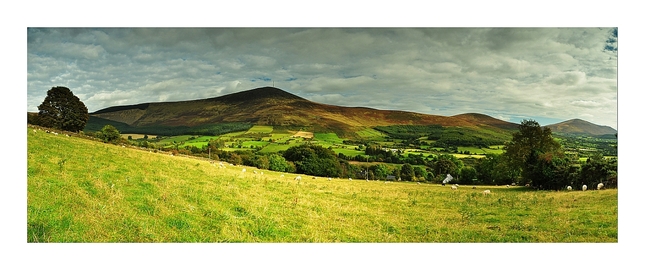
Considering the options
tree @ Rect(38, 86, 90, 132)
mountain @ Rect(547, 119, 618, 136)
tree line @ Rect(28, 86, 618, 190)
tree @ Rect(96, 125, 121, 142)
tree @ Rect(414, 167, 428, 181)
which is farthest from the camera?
tree @ Rect(414, 167, 428, 181)

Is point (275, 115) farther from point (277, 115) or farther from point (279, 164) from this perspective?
point (279, 164)

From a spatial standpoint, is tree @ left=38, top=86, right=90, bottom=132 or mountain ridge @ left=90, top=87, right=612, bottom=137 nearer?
tree @ left=38, top=86, right=90, bottom=132

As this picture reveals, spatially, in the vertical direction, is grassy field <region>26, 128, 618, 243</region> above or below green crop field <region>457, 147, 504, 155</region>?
below

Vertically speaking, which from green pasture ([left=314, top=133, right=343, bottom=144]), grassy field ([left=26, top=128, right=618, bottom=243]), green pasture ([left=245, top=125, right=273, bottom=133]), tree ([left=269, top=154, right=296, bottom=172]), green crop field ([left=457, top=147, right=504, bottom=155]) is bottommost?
grassy field ([left=26, top=128, right=618, bottom=243])

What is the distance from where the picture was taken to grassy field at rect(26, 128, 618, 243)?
23.4 ft

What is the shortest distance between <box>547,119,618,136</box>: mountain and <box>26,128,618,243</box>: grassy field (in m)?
1.61

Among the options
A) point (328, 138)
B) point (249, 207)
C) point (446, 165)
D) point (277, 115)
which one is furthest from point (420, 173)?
point (249, 207)

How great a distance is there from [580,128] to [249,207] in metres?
9.03

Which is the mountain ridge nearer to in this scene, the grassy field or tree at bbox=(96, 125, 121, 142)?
tree at bbox=(96, 125, 121, 142)

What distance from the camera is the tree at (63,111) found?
9.80 m

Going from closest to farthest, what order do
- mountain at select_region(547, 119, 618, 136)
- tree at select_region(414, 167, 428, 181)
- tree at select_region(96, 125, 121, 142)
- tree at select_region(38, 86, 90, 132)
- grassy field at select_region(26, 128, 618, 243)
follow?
grassy field at select_region(26, 128, 618, 243)
mountain at select_region(547, 119, 618, 136)
tree at select_region(38, 86, 90, 132)
tree at select_region(96, 125, 121, 142)
tree at select_region(414, 167, 428, 181)

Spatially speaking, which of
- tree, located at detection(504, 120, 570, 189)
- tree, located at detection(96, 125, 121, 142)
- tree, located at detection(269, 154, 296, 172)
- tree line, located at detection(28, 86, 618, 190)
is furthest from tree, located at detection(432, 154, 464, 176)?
tree, located at detection(96, 125, 121, 142)
